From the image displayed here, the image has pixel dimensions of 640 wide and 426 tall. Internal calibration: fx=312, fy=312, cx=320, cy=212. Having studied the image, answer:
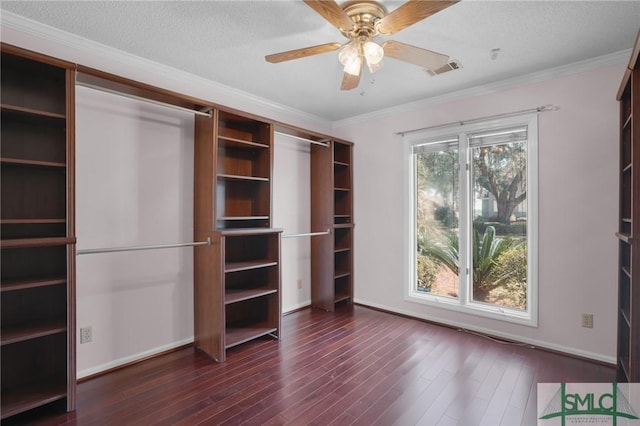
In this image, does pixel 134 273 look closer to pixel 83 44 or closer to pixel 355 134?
pixel 83 44

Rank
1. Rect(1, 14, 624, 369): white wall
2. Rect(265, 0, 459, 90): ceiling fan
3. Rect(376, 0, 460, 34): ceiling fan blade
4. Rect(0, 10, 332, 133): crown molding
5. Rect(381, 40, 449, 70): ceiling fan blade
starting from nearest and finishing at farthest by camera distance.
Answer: Rect(376, 0, 460, 34): ceiling fan blade, Rect(265, 0, 459, 90): ceiling fan, Rect(381, 40, 449, 70): ceiling fan blade, Rect(0, 10, 332, 133): crown molding, Rect(1, 14, 624, 369): white wall

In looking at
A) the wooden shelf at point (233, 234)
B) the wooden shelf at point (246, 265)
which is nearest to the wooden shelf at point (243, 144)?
the wooden shelf at point (233, 234)

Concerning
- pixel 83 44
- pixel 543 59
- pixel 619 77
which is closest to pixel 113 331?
pixel 83 44

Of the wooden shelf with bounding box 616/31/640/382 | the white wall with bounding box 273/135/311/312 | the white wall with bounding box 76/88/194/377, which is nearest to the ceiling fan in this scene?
the wooden shelf with bounding box 616/31/640/382

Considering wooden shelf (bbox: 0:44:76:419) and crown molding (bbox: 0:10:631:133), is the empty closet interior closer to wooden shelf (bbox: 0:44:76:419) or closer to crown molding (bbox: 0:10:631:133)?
wooden shelf (bbox: 0:44:76:419)

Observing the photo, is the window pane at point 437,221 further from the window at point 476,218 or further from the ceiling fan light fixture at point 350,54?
the ceiling fan light fixture at point 350,54

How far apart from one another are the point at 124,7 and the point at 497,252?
3823 millimetres

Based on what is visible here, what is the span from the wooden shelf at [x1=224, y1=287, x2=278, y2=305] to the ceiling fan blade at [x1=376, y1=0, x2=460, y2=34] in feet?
7.82

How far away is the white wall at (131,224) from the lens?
2.40 m

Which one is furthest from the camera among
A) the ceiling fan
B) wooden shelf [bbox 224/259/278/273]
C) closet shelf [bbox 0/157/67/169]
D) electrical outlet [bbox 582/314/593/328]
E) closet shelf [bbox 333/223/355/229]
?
closet shelf [bbox 333/223/355/229]

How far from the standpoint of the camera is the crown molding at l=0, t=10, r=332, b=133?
2.13m

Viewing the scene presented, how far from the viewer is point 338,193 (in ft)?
14.6

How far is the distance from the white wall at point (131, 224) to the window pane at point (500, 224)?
3.01 m

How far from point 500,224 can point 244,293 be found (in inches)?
107
